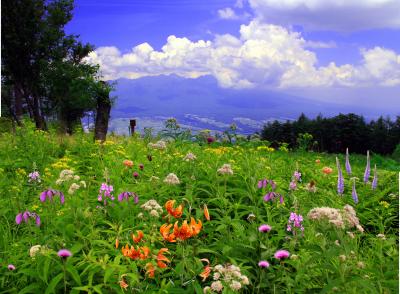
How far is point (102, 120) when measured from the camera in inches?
462

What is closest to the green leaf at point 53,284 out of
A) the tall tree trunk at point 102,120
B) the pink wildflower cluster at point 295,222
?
the pink wildflower cluster at point 295,222

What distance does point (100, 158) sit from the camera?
7047 mm

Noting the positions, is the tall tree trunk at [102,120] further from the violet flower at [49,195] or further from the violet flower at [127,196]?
the violet flower at [49,195]

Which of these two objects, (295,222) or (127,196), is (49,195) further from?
(295,222)

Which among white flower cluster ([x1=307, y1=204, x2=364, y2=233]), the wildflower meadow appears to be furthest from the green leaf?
white flower cluster ([x1=307, y1=204, x2=364, y2=233])

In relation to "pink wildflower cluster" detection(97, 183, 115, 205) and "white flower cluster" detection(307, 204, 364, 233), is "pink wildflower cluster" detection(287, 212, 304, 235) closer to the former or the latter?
"white flower cluster" detection(307, 204, 364, 233)

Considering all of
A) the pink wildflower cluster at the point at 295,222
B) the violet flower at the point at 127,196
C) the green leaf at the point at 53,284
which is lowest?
the green leaf at the point at 53,284

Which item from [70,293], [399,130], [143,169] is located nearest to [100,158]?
[143,169]

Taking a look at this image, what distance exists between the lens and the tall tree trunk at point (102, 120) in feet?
37.5

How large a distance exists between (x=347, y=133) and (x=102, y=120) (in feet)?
75.3

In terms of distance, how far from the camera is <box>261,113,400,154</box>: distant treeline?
101 feet

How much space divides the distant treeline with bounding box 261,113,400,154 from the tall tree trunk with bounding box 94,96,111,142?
19.1 metres

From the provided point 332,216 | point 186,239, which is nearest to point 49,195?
point 186,239

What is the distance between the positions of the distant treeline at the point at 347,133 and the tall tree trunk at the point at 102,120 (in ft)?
Answer: 62.8
